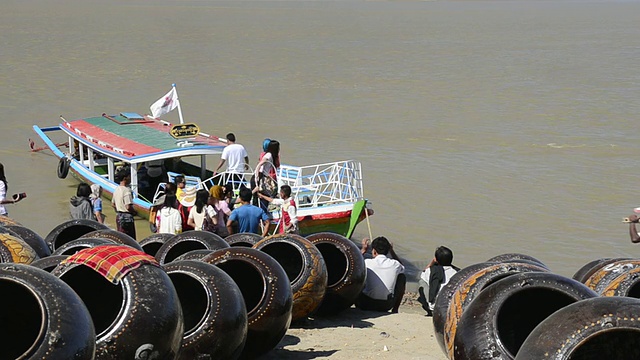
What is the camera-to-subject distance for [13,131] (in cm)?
3206

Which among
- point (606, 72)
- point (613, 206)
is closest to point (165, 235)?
point (613, 206)

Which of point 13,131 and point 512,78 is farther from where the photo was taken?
point 512,78

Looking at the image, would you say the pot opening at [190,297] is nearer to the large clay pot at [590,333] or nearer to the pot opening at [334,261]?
the large clay pot at [590,333]

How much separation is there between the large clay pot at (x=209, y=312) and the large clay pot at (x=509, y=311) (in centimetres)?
198

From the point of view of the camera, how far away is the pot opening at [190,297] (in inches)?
338

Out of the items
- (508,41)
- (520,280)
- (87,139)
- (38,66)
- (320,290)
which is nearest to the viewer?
(520,280)

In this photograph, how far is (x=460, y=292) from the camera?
870 centimetres

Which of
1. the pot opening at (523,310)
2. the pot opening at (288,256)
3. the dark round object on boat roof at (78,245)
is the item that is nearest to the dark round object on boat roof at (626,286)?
the pot opening at (523,310)

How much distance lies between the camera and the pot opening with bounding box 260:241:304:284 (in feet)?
37.4

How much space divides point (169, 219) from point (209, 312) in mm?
5775

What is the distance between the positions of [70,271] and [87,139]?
631 inches

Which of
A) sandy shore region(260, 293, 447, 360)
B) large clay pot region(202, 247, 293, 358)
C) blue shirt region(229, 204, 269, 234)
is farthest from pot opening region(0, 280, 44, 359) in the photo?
blue shirt region(229, 204, 269, 234)

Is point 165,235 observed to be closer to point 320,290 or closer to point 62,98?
point 320,290

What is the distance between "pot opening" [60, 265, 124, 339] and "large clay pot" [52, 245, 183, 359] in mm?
12
